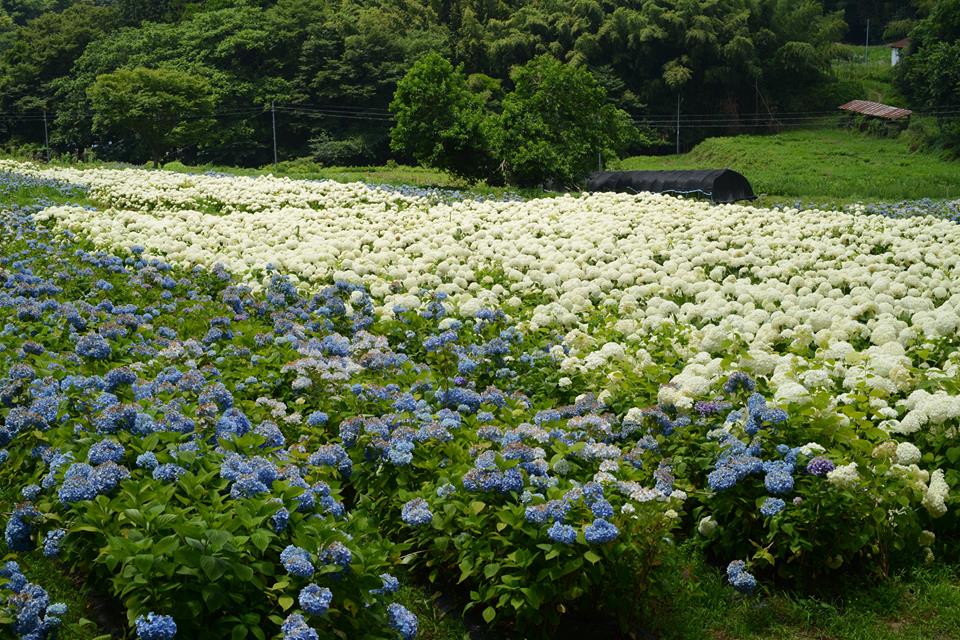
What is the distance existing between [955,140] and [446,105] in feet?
81.9

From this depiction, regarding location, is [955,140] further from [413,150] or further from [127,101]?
[127,101]

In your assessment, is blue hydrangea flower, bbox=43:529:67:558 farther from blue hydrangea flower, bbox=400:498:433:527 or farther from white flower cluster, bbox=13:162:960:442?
white flower cluster, bbox=13:162:960:442

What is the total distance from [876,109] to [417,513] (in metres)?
53.7

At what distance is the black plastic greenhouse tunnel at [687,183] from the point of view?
22.3 meters

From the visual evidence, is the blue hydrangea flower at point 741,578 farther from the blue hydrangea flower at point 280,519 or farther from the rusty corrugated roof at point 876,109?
the rusty corrugated roof at point 876,109

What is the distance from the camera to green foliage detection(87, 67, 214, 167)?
47688 mm

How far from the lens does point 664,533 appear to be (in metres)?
3.88

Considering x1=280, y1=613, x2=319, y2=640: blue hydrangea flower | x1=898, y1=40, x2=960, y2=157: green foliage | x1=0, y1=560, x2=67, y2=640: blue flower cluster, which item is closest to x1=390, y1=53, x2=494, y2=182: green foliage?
x1=0, y1=560, x2=67, y2=640: blue flower cluster

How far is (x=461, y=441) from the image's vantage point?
464 centimetres

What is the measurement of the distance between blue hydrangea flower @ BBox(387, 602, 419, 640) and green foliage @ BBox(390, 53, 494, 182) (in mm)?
22645

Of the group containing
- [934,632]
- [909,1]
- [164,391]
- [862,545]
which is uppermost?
[909,1]

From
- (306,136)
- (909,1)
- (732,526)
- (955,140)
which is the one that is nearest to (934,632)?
(732,526)

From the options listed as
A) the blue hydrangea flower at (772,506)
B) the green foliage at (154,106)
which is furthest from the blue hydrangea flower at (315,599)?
the green foliage at (154,106)

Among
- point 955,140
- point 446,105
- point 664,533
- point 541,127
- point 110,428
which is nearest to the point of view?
point 664,533
